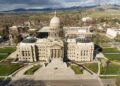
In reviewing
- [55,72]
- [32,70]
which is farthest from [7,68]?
[55,72]

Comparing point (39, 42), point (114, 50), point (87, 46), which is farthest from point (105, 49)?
point (39, 42)

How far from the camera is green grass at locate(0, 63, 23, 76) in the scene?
74.2 metres

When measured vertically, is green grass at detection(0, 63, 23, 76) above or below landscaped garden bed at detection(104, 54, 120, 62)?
below

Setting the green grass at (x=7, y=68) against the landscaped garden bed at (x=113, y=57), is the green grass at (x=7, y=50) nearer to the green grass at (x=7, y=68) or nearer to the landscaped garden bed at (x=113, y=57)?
the green grass at (x=7, y=68)

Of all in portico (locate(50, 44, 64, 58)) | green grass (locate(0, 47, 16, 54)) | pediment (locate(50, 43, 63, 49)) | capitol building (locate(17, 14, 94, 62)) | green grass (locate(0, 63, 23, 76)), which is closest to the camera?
green grass (locate(0, 63, 23, 76))

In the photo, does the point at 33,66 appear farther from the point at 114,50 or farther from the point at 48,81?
the point at 114,50

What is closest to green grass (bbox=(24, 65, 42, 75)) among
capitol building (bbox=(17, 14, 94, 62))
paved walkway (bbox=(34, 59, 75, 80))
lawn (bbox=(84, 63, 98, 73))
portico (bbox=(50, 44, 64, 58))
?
paved walkway (bbox=(34, 59, 75, 80))

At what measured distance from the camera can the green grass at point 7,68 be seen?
74.2 m

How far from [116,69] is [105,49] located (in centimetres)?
3084

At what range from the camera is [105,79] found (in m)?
68.0

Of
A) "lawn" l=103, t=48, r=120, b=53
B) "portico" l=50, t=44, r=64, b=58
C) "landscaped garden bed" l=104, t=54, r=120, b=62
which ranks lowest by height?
"landscaped garden bed" l=104, t=54, r=120, b=62

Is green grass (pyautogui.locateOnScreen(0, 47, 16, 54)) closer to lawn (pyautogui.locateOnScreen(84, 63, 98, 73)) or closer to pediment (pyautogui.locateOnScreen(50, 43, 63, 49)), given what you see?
pediment (pyautogui.locateOnScreen(50, 43, 63, 49))

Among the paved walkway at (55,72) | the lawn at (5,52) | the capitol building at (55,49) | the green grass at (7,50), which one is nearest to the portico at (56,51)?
the capitol building at (55,49)

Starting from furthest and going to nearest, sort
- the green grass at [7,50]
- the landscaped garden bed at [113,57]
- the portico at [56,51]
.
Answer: the green grass at [7,50]
the landscaped garden bed at [113,57]
the portico at [56,51]
